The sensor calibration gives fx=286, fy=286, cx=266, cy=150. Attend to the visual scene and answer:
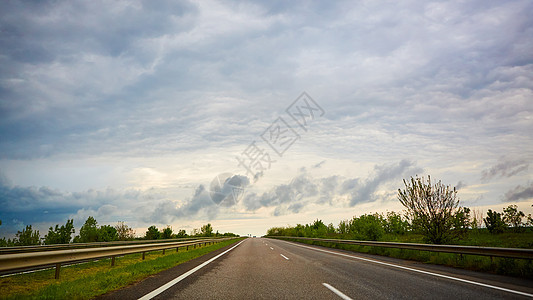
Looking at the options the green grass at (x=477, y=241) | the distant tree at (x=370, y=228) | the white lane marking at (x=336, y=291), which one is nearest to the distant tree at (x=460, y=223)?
the green grass at (x=477, y=241)

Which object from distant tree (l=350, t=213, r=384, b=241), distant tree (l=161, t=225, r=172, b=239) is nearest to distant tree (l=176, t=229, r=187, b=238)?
distant tree (l=161, t=225, r=172, b=239)

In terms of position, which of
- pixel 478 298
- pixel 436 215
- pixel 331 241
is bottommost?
pixel 331 241

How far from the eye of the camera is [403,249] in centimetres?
1552

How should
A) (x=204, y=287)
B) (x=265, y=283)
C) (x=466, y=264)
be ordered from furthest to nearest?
(x=466, y=264) < (x=265, y=283) < (x=204, y=287)

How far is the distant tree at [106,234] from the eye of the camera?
7200 centimetres

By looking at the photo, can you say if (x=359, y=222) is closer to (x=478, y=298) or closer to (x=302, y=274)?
(x=302, y=274)

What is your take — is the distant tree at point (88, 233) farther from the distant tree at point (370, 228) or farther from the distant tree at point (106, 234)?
the distant tree at point (370, 228)

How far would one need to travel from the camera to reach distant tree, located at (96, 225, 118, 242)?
236ft

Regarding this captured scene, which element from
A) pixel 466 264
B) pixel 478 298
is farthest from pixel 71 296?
pixel 466 264

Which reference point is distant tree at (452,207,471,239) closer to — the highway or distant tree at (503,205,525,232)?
the highway

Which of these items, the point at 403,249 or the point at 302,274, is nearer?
the point at 302,274

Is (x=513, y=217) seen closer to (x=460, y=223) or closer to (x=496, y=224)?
(x=496, y=224)

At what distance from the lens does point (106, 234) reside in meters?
72.7

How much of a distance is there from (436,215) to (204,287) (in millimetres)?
→ 14972
